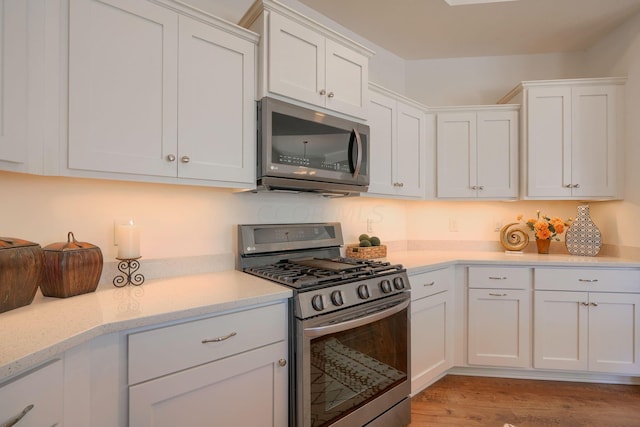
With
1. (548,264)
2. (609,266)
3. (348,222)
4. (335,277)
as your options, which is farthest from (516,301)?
(335,277)

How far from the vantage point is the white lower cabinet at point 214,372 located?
1046mm

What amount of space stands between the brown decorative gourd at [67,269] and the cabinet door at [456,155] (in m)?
2.54

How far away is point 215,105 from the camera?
5.06 feet

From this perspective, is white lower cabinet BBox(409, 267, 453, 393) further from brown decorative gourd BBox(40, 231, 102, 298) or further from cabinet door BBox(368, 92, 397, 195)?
brown decorative gourd BBox(40, 231, 102, 298)

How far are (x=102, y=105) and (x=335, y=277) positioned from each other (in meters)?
1.23

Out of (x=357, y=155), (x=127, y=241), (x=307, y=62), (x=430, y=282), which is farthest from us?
(x=430, y=282)

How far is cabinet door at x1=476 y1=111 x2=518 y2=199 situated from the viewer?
2730 millimetres

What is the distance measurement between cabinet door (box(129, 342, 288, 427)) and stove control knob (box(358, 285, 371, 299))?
0.46 m

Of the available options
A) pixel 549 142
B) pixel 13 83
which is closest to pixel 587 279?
pixel 549 142

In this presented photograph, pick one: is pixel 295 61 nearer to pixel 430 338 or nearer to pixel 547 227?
pixel 430 338

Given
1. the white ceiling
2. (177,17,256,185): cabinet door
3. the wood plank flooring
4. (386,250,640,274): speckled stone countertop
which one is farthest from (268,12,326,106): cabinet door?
the wood plank flooring

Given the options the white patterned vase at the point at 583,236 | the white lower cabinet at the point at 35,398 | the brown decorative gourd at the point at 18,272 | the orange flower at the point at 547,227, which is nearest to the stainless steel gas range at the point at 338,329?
the white lower cabinet at the point at 35,398

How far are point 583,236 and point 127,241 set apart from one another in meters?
3.30

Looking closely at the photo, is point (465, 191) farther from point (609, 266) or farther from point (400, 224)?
point (609, 266)
